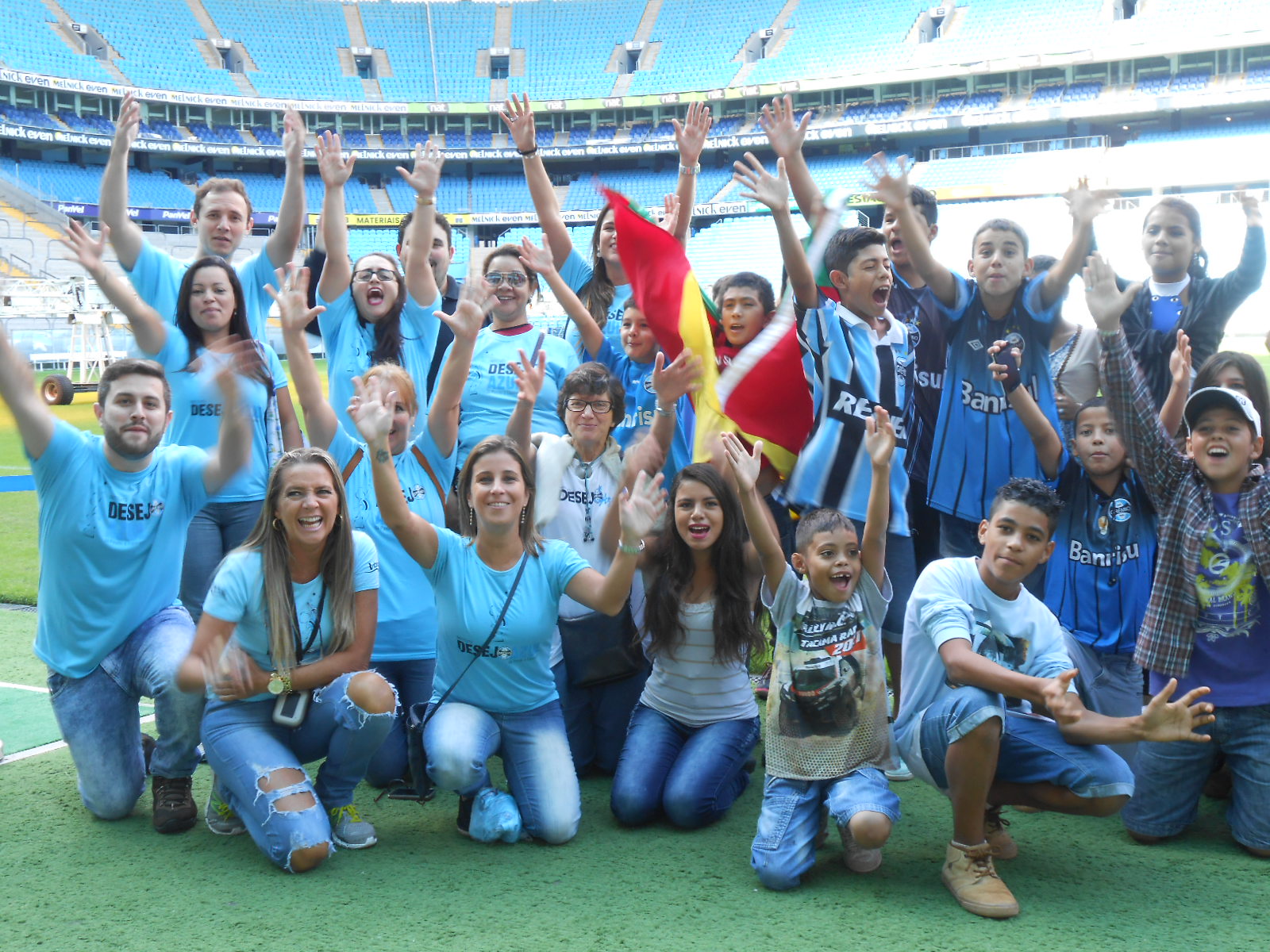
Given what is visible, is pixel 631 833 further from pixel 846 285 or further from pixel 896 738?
pixel 846 285

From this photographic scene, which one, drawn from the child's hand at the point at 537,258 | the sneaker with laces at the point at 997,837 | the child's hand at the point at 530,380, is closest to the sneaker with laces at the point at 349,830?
Answer: the child's hand at the point at 530,380

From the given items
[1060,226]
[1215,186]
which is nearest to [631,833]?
[1060,226]

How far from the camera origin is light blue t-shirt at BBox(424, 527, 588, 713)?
12.5ft

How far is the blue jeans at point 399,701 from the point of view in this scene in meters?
4.17

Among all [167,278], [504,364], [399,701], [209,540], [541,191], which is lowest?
[399,701]

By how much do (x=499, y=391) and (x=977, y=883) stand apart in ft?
10.1

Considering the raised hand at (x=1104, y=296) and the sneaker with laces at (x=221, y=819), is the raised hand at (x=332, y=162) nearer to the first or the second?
the sneaker with laces at (x=221, y=819)

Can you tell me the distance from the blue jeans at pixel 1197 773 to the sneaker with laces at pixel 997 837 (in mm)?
477

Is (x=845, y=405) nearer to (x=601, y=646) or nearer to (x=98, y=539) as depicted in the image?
(x=601, y=646)

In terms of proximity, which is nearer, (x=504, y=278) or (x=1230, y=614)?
(x=1230, y=614)

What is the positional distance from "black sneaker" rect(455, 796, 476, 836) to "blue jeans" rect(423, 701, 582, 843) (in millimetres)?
33

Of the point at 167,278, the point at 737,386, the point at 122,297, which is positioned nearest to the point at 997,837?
the point at 737,386

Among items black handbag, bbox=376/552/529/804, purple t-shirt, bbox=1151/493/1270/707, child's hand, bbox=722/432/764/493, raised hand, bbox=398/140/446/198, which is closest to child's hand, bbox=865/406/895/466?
child's hand, bbox=722/432/764/493

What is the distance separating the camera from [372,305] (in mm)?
4906
